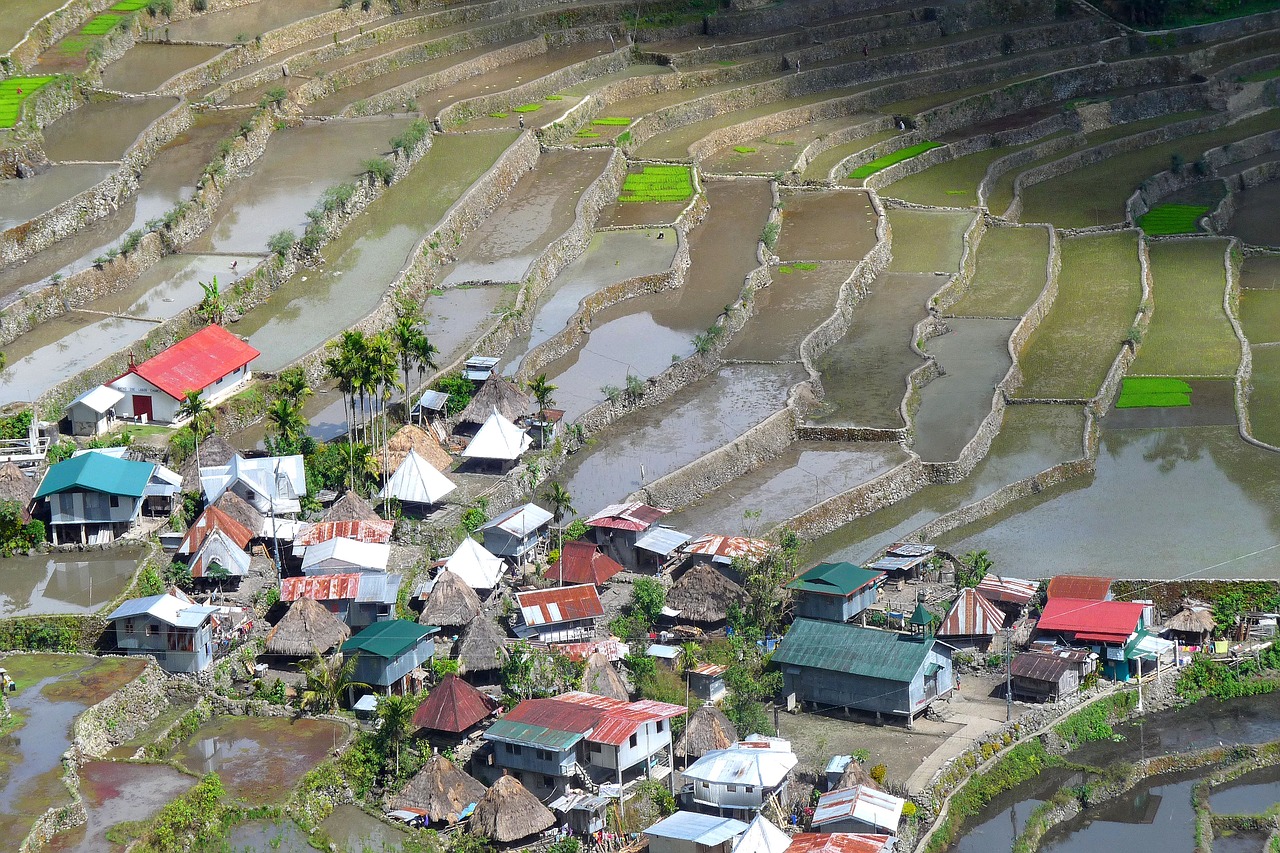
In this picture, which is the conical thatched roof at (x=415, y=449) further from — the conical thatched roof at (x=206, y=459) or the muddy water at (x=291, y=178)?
the muddy water at (x=291, y=178)

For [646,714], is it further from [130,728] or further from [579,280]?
[579,280]

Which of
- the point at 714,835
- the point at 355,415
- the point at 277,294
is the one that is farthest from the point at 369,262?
the point at 714,835

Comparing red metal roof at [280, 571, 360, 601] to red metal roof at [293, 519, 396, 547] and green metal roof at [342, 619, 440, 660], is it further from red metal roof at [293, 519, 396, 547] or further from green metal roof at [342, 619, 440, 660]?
red metal roof at [293, 519, 396, 547]

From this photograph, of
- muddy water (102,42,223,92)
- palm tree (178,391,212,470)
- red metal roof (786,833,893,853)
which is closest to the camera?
red metal roof (786,833,893,853)

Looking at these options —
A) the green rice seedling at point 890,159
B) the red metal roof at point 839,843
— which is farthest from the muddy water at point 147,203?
the red metal roof at point 839,843

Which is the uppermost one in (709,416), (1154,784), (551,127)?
(551,127)

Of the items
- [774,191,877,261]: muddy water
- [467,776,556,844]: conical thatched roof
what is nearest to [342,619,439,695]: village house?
[467,776,556,844]: conical thatched roof
